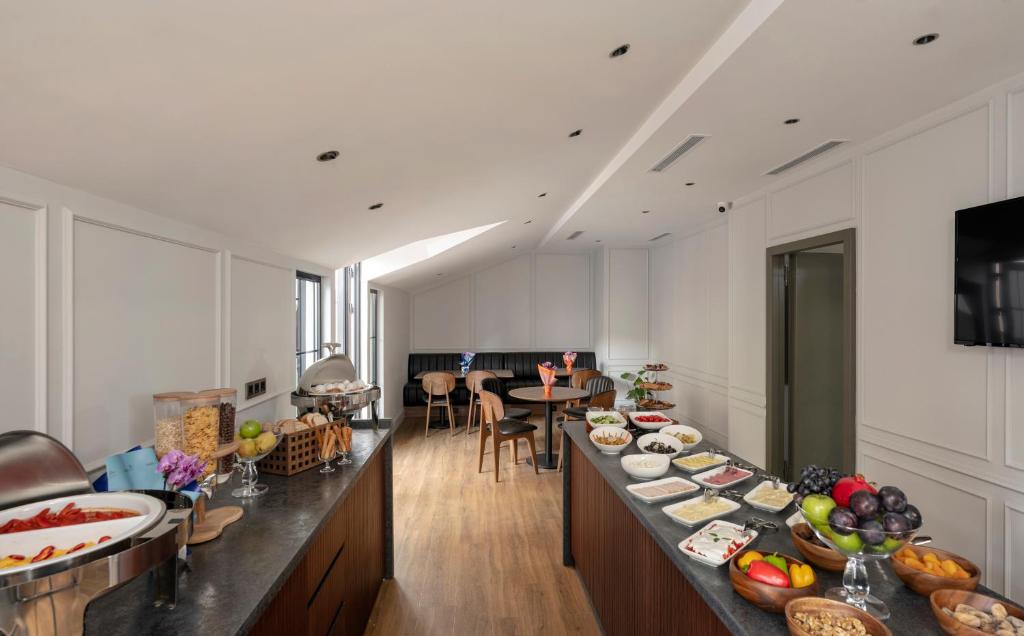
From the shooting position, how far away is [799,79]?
2309 millimetres

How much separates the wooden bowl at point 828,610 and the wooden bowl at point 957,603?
0.13m

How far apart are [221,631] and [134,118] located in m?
1.43

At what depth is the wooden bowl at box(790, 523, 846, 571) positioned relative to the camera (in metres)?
1.41

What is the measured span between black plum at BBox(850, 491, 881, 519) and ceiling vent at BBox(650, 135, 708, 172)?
2481mm

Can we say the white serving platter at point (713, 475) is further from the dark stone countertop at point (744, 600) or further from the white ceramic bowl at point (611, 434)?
the white ceramic bowl at point (611, 434)

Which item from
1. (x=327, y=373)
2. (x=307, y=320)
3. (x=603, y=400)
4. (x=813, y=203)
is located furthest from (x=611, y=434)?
(x=307, y=320)

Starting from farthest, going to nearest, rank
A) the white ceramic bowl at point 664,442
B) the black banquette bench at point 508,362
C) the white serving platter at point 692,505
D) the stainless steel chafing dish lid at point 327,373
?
the black banquette bench at point 508,362 < the stainless steel chafing dish lid at point 327,373 < the white ceramic bowl at point 664,442 < the white serving platter at point 692,505

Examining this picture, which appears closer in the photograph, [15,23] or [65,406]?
[15,23]

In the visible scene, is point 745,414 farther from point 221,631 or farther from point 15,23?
point 15,23

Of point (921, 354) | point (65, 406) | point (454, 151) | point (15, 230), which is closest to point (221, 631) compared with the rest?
point (65, 406)

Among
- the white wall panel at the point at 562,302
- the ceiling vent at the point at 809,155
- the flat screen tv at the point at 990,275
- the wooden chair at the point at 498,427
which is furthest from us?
the white wall panel at the point at 562,302

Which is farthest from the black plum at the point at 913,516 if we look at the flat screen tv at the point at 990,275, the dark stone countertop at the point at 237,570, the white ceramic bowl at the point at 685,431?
the flat screen tv at the point at 990,275

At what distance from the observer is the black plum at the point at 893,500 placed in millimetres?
1197

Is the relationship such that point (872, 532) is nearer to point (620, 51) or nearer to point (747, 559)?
point (747, 559)
